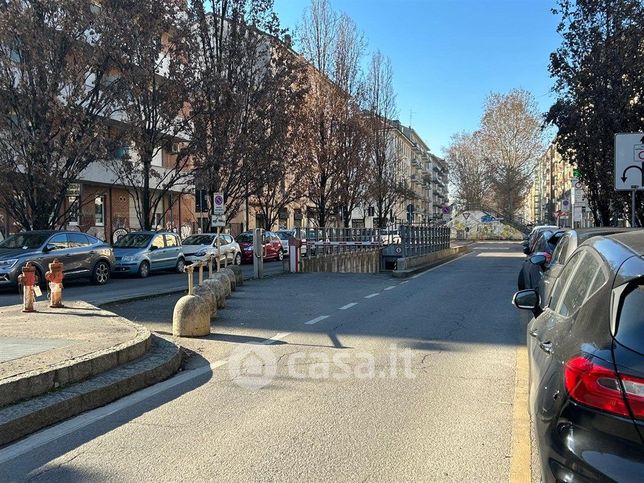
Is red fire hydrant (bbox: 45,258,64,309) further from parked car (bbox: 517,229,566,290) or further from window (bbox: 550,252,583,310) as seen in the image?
window (bbox: 550,252,583,310)

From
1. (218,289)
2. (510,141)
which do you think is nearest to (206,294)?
(218,289)

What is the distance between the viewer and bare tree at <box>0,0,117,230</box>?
Answer: 61.3 ft

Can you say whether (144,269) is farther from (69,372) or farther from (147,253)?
(69,372)

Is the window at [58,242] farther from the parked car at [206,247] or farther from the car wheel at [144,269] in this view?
the parked car at [206,247]

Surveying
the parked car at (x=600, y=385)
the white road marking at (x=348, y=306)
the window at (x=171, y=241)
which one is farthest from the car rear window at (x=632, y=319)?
the window at (x=171, y=241)

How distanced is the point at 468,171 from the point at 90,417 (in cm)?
7973

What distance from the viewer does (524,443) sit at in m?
4.45

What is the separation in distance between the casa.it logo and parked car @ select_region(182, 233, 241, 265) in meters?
15.0

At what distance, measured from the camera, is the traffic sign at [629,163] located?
1220 centimetres

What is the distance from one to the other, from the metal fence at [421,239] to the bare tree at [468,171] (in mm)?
47958

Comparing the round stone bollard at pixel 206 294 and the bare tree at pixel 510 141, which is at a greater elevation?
the bare tree at pixel 510 141

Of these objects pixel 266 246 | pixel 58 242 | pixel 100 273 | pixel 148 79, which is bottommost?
pixel 100 273

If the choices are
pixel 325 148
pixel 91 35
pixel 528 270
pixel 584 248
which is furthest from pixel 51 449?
pixel 325 148

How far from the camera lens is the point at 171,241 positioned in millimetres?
22422
